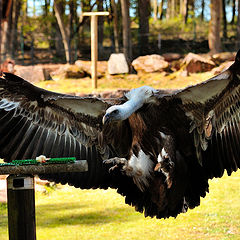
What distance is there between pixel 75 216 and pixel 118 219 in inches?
24.0

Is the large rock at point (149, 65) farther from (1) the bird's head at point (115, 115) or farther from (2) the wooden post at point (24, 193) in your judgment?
(2) the wooden post at point (24, 193)

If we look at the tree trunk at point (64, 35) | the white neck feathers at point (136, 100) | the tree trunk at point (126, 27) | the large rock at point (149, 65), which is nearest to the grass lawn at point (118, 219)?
the white neck feathers at point (136, 100)

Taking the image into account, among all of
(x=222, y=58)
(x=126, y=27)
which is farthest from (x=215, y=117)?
(x=126, y=27)

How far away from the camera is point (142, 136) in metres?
4.57

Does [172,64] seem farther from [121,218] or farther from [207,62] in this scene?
[121,218]

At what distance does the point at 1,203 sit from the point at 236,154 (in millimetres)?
3842

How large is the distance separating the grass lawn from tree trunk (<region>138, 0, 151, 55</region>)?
13364mm

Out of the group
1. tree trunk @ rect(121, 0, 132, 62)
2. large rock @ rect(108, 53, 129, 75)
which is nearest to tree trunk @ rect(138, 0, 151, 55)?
tree trunk @ rect(121, 0, 132, 62)

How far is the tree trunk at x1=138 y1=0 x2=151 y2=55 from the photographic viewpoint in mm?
20742

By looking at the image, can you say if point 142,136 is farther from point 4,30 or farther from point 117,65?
point 4,30

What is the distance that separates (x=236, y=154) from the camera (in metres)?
4.84

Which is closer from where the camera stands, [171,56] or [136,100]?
[136,100]

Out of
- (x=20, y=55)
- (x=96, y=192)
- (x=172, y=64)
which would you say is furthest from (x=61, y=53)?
(x=96, y=192)

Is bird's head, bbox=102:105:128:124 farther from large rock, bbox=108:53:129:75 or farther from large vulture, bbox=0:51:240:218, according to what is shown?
large rock, bbox=108:53:129:75
